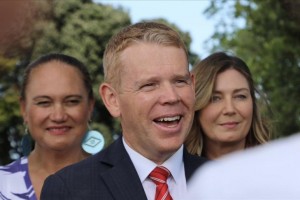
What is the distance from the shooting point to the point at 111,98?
3.28 meters

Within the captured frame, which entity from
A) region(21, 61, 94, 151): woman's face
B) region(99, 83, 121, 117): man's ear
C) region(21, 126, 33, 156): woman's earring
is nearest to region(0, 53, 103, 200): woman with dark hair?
region(21, 61, 94, 151): woman's face

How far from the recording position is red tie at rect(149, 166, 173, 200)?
119 inches

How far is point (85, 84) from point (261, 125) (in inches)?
47.9

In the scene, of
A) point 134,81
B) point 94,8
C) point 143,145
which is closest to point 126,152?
point 143,145

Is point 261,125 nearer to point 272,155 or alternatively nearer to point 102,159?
point 102,159

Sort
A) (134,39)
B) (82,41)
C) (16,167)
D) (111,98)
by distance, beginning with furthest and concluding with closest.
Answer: (82,41), (16,167), (111,98), (134,39)

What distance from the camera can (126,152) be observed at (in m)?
3.15

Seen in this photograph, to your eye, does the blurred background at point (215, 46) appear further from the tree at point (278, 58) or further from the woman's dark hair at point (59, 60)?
the woman's dark hair at point (59, 60)

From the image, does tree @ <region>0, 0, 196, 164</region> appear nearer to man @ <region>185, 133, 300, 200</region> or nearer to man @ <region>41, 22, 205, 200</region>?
man @ <region>41, 22, 205, 200</region>

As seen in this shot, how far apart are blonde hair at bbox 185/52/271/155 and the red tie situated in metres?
1.38

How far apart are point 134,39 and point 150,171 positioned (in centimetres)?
60

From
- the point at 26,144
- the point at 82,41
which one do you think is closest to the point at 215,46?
the point at 82,41

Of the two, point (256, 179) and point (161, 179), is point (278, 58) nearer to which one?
point (161, 179)

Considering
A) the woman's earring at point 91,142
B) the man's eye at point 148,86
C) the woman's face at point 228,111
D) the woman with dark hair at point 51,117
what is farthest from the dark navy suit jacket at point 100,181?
the woman's earring at point 91,142
